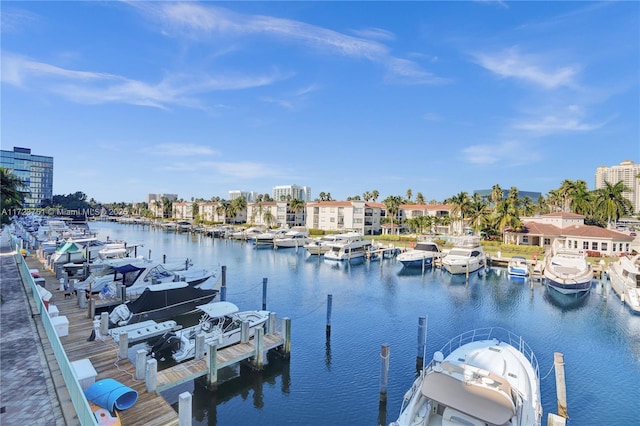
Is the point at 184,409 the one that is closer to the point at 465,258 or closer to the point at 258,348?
the point at 258,348

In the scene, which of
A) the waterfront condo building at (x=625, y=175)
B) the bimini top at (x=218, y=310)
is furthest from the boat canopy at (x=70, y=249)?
the waterfront condo building at (x=625, y=175)


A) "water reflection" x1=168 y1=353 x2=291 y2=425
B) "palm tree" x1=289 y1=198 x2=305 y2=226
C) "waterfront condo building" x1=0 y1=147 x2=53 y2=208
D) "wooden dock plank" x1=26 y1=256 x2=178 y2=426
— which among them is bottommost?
"water reflection" x1=168 y1=353 x2=291 y2=425

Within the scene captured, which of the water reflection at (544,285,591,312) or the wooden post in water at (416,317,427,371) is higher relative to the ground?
the wooden post in water at (416,317,427,371)

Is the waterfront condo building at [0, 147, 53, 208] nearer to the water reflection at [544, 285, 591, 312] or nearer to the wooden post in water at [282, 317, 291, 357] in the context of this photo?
the wooden post in water at [282, 317, 291, 357]

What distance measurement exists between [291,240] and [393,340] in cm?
4858

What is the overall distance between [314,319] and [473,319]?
463 inches

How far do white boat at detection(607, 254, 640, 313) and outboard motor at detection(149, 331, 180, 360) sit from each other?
33615mm

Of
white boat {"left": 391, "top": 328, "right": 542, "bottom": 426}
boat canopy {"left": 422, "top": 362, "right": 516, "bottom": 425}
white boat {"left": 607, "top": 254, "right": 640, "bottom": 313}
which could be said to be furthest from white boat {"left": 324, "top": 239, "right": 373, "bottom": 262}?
boat canopy {"left": 422, "top": 362, "right": 516, "bottom": 425}

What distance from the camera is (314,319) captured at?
24.1 metres

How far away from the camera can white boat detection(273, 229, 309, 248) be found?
220 feet

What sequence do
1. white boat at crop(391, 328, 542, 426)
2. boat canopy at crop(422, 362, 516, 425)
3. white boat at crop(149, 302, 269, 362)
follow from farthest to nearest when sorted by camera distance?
white boat at crop(149, 302, 269, 362) → white boat at crop(391, 328, 542, 426) → boat canopy at crop(422, 362, 516, 425)

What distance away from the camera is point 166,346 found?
17.5m

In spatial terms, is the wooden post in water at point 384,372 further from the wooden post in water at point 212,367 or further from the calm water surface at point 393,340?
the wooden post in water at point 212,367

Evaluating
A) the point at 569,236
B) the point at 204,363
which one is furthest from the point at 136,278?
the point at 569,236
